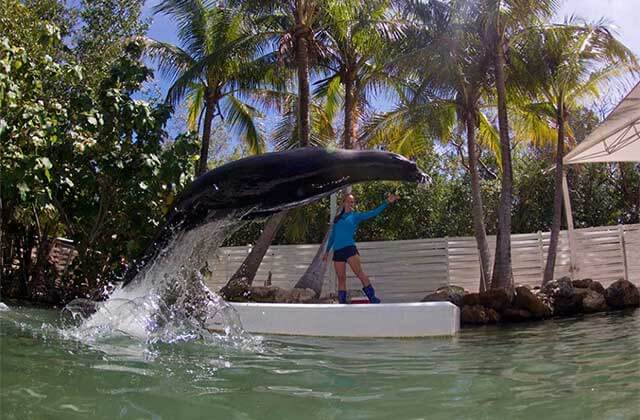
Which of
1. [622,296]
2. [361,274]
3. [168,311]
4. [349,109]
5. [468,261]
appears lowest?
[622,296]

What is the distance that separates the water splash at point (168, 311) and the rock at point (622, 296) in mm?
8341

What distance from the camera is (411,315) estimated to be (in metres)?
7.71

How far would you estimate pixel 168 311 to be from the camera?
7.73m

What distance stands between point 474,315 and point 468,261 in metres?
4.64

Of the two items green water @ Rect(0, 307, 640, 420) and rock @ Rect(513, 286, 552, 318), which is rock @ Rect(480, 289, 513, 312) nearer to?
rock @ Rect(513, 286, 552, 318)

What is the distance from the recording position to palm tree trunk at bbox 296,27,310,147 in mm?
14453

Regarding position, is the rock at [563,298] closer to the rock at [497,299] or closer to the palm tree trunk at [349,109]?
the rock at [497,299]

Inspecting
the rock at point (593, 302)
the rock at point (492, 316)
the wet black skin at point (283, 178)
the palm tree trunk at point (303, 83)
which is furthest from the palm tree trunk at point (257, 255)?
the wet black skin at point (283, 178)

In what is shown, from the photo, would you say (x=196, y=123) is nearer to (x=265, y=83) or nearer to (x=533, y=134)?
(x=265, y=83)

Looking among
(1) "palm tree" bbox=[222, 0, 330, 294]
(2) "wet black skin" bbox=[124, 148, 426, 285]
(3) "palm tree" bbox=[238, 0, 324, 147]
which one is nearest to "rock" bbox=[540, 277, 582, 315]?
(1) "palm tree" bbox=[222, 0, 330, 294]

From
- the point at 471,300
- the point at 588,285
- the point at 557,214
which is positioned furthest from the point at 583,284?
the point at 471,300

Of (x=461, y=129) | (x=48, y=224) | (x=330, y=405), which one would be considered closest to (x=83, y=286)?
(x=48, y=224)

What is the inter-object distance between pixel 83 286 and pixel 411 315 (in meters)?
9.68

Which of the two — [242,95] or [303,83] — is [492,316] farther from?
[242,95]
